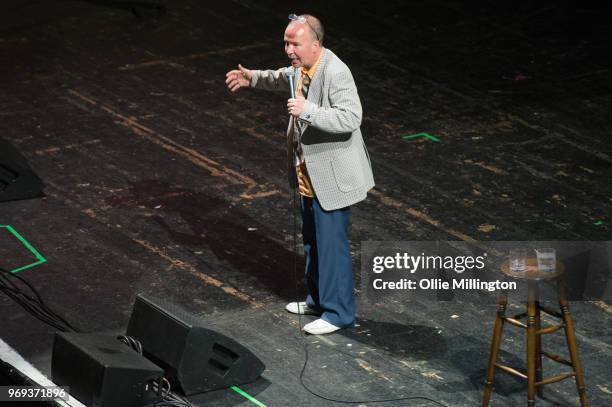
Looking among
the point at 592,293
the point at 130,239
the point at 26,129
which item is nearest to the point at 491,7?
the point at 26,129

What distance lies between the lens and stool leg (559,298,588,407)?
5.36 metres

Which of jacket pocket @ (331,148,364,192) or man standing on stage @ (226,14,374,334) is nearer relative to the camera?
man standing on stage @ (226,14,374,334)

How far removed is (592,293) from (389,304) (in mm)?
1477

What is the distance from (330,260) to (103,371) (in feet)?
4.85

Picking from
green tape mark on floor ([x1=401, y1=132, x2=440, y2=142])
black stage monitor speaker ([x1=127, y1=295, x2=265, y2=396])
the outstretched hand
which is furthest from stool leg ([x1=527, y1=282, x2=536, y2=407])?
green tape mark on floor ([x1=401, y1=132, x2=440, y2=142])

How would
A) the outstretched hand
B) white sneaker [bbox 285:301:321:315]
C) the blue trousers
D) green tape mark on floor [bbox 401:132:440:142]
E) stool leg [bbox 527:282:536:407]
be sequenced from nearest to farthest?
stool leg [bbox 527:282:536:407]
the blue trousers
the outstretched hand
white sneaker [bbox 285:301:321:315]
green tape mark on floor [bbox 401:132:440:142]

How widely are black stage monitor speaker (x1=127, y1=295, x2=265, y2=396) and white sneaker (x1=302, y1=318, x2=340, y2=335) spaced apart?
21.3 inches

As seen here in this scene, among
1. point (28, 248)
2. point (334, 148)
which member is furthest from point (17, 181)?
point (334, 148)

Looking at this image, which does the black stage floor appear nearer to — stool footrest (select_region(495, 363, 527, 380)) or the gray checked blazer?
stool footrest (select_region(495, 363, 527, 380))

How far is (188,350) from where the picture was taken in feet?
18.8

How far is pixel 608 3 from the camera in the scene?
12672 mm

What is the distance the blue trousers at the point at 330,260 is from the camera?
6.32 m

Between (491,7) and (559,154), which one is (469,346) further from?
(491,7)

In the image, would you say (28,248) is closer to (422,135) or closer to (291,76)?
(291,76)
